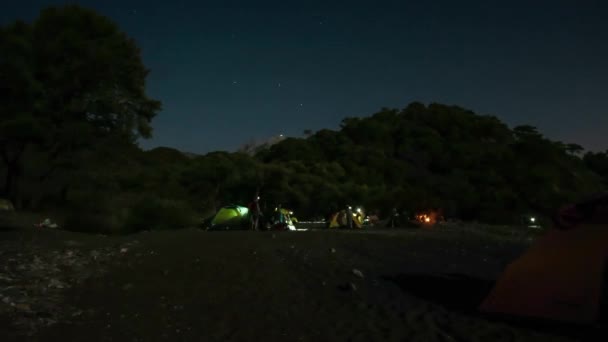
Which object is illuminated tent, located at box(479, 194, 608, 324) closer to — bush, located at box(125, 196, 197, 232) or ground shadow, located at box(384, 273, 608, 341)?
ground shadow, located at box(384, 273, 608, 341)

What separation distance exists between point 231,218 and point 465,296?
13265mm

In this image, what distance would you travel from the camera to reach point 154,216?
19.4m

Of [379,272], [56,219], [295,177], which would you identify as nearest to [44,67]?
[56,219]

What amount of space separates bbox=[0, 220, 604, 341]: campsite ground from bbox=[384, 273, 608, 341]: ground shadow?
0.04m

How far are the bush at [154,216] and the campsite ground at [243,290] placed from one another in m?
5.66

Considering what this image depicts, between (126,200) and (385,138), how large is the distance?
43.1 m

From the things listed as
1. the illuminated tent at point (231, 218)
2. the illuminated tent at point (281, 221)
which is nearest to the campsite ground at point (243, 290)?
the illuminated tent at point (281, 221)

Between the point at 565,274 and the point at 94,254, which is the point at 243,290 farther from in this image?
the point at 565,274

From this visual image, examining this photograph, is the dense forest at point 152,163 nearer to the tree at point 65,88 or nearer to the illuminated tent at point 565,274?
the tree at point 65,88

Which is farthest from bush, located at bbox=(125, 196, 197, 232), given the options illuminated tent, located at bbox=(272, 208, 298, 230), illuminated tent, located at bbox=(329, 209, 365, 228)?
illuminated tent, located at bbox=(329, 209, 365, 228)

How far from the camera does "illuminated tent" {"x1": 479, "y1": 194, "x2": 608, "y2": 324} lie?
6.55 metres

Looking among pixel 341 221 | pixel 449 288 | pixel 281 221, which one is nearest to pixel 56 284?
pixel 449 288

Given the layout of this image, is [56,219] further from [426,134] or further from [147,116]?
[426,134]

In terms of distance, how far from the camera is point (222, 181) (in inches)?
1592
